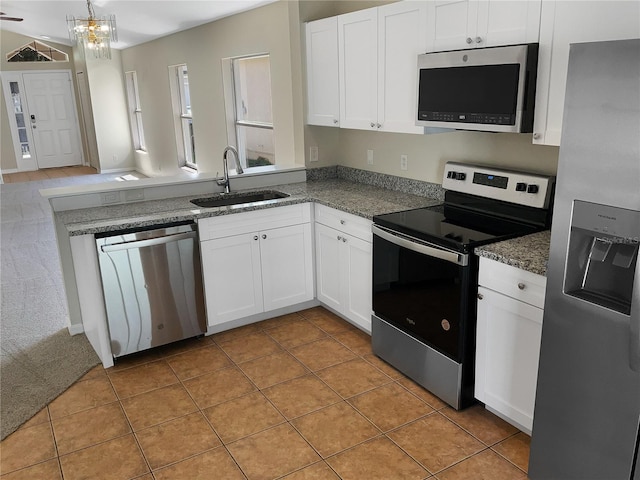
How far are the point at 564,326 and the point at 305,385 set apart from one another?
149 centimetres

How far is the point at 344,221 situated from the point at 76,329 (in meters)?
1.97

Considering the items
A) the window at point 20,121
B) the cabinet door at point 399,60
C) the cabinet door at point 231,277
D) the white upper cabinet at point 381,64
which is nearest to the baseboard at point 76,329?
the cabinet door at point 231,277

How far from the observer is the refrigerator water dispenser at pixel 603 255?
1.63 meters

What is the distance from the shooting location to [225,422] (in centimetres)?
261

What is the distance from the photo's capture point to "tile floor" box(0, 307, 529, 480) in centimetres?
228

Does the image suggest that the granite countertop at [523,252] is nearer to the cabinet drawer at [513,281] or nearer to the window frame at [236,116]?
the cabinet drawer at [513,281]

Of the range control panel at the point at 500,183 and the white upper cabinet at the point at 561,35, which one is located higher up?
the white upper cabinet at the point at 561,35

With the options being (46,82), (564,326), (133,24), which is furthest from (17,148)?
(564,326)

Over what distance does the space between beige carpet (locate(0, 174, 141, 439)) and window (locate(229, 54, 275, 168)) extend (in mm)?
2241

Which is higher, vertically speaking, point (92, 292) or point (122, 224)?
point (122, 224)

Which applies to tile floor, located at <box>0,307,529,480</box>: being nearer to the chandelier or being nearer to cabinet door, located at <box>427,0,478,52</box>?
cabinet door, located at <box>427,0,478,52</box>

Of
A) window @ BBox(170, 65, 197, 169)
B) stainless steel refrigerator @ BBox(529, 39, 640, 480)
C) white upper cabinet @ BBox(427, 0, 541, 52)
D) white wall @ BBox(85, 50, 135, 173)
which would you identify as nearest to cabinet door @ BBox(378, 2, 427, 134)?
white upper cabinet @ BBox(427, 0, 541, 52)

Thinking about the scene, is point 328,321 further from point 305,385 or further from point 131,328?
point 131,328

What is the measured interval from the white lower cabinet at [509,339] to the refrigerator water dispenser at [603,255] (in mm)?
271
